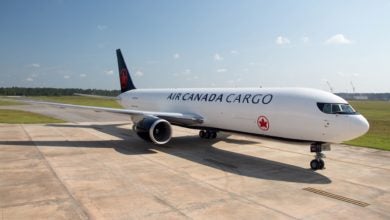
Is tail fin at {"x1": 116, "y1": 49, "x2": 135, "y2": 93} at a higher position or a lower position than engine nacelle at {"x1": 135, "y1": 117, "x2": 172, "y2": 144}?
higher

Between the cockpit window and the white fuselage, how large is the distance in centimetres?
16

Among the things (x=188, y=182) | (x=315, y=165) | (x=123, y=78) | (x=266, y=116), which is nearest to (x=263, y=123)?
(x=266, y=116)

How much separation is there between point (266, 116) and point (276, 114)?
1.83 feet

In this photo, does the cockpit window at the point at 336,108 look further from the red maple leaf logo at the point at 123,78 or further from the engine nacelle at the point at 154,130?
the red maple leaf logo at the point at 123,78

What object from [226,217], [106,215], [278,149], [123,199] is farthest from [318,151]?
[106,215]

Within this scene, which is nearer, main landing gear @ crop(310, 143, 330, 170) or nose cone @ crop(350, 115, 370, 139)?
nose cone @ crop(350, 115, 370, 139)

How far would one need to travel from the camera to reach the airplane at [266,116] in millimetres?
13242

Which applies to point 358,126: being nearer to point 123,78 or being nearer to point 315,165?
point 315,165

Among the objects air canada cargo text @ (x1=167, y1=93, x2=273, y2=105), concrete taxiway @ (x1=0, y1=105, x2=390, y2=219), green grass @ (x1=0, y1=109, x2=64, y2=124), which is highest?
air canada cargo text @ (x1=167, y1=93, x2=273, y2=105)

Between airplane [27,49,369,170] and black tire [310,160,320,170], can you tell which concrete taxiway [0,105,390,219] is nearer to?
black tire [310,160,320,170]

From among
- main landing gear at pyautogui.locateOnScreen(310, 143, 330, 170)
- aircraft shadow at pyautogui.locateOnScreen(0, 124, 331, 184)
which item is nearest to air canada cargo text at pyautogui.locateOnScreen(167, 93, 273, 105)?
aircraft shadow at pyautogui.locateOnScreen(0, 124, 331, 184)

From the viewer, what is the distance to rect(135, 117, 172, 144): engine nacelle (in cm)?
1805

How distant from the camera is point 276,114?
15086 millimetres

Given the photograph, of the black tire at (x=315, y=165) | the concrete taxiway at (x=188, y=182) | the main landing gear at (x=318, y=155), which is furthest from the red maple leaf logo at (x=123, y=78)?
the black tire at (x=315, y=165)
